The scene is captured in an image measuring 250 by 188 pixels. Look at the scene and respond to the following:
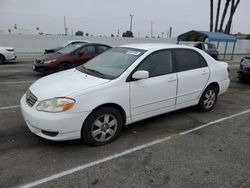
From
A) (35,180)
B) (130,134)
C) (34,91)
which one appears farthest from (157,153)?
(34,91)

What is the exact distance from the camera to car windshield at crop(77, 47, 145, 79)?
12.8 ft

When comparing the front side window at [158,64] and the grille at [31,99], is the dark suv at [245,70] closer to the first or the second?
the front side window at [158,64]

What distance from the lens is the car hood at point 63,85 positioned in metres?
3.35

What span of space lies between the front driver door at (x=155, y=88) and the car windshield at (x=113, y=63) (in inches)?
9.8

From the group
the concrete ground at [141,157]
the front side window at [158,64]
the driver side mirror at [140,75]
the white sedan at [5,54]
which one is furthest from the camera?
the white sedan at [5,54]

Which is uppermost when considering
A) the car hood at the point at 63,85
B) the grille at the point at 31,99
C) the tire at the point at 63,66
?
the car hood at the point at 63,85

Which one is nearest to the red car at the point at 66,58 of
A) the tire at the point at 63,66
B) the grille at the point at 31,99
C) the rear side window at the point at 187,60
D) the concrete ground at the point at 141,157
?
the tire at the point at 63,66

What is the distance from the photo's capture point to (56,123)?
10.4 feet

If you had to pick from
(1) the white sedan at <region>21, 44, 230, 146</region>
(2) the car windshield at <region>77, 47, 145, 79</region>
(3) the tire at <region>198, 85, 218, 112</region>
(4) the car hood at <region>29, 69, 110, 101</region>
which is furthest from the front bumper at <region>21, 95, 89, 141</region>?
(3) the tire at <region>198, 85, 218, 112</region>

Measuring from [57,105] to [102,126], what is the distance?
78cm

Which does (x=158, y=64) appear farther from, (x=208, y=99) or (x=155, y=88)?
(x=208, y=99)

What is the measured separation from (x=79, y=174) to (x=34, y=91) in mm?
1549

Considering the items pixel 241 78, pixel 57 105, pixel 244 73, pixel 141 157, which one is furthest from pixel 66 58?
pixel 241 78

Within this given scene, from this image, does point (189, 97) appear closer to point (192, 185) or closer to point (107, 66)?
point (107, 66)
